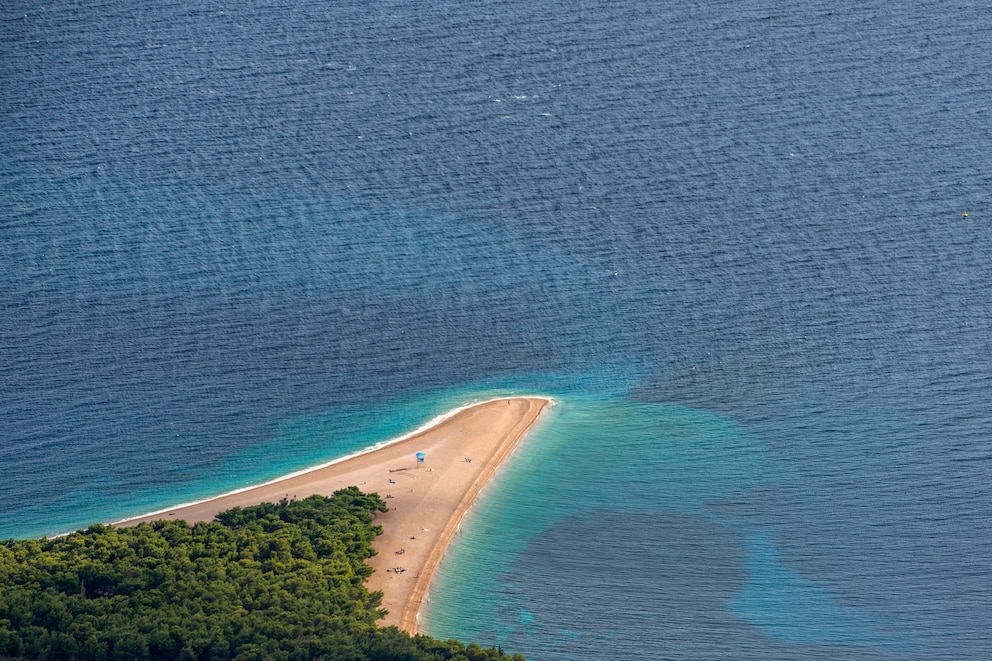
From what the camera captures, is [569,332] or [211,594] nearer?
[211,594]

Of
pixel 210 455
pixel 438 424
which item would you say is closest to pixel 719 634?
pixel 438 424

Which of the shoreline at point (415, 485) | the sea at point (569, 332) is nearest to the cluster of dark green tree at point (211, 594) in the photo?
the shoreline at point (415, 485)

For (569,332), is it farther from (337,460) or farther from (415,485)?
(415,485)

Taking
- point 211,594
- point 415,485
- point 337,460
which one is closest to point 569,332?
point 337,460

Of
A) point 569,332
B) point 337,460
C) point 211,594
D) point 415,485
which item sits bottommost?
point 211,594

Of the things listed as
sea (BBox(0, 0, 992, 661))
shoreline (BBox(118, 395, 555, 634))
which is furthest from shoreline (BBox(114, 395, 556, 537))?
sea (BBox(0, 0, 992, 661))

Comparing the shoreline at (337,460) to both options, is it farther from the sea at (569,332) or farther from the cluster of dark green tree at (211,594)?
the cluster of dark green tree at (211,594)
